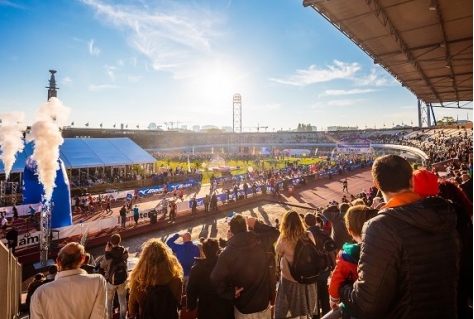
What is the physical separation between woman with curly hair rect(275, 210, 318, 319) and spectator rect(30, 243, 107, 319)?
2.28m

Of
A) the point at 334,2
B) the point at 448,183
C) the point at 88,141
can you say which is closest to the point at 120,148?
the point at 88,141

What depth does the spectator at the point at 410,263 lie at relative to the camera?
5.97ft

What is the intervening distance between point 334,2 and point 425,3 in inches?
126

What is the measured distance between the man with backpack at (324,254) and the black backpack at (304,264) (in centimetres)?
24

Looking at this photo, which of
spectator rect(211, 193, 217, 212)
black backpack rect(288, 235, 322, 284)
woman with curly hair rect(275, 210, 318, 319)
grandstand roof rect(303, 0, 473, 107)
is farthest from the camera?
spectator rect(211, 193, 217, 212)

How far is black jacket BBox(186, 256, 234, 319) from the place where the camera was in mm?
3576

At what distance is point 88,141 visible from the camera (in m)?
30.5

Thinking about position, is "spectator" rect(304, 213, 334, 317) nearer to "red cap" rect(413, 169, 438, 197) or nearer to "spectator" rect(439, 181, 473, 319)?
"red cap" rect(413, 169, 438, 197)

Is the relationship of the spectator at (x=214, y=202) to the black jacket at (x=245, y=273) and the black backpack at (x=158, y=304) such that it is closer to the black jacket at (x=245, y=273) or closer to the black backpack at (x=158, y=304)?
the black jacket at (x=245, y=273)

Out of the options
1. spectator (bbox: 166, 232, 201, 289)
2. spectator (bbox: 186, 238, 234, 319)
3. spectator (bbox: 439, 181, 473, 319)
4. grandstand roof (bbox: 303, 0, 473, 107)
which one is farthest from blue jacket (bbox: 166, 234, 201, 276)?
grandstand roof (bbox: 303, 0, 473, 107)

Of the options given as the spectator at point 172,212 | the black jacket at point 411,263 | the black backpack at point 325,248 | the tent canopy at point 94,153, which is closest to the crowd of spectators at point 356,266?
the black jacket at point 411,263

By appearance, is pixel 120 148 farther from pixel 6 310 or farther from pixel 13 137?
pixel 6 310

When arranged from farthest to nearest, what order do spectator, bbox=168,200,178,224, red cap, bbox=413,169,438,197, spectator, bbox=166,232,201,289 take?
spectator, bbox=168,200,178,224
spectator, bbox=166,232,201,289
red cap, bbox=413,169,438,197

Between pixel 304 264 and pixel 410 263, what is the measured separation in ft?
6.72
